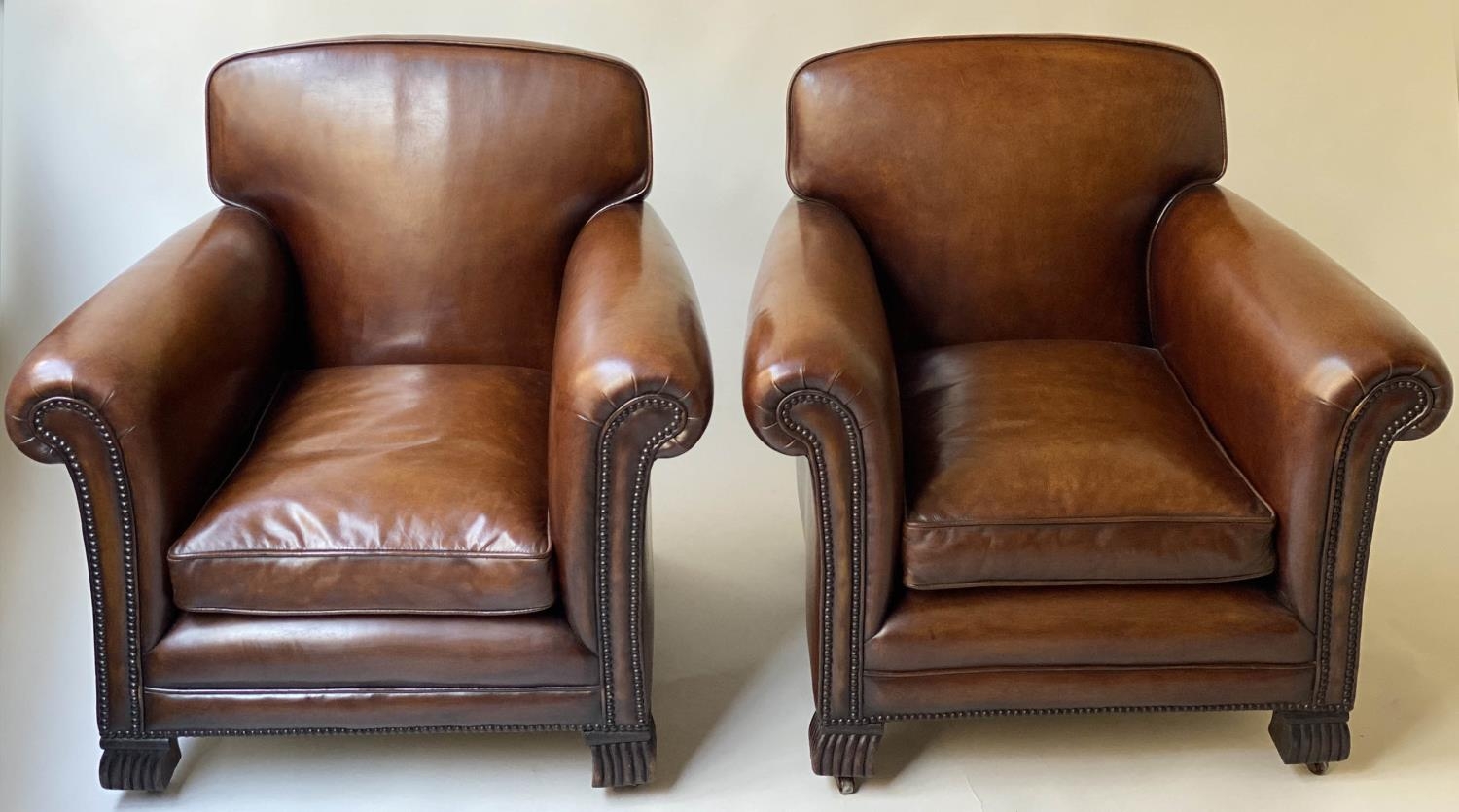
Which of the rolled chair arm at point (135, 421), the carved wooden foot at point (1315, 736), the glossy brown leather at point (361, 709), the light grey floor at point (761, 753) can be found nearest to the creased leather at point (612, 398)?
the glossy brown leather at point (361, 709)

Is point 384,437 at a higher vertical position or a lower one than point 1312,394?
lower

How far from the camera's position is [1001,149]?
2457mm

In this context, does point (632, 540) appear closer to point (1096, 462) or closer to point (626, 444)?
point (626, 444)

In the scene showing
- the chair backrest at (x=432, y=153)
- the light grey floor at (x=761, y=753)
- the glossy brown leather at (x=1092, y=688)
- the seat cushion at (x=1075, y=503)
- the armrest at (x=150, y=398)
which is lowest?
the light grey floor at (x=761, y=753)


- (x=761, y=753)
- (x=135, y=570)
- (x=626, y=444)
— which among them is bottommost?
(x=761, y=753)

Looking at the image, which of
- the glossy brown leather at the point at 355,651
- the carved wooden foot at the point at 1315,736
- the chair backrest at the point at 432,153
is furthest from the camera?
the chair backrest at the point at 432,153

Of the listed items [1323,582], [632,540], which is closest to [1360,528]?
[1323,582]

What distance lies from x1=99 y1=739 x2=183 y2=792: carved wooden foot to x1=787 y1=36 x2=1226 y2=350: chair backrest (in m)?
1.40

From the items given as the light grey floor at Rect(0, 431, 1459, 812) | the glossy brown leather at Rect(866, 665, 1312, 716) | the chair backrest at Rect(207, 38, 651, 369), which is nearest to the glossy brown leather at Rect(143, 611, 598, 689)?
the light grey floor at Rect(0, 431, 1459, 812)

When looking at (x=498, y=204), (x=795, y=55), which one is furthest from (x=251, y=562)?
(x=795, y=55)

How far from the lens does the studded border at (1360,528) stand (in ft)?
6.14

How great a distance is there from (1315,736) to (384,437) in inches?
59.1

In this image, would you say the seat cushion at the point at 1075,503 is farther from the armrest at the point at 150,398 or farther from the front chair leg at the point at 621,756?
the armrest at the point at 150,398

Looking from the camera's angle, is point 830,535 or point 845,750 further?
point 845,750
